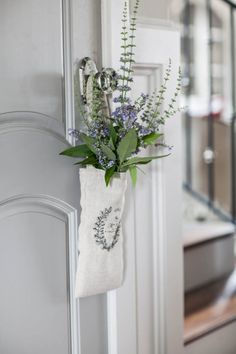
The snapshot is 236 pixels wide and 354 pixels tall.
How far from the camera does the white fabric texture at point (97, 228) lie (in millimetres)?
1639

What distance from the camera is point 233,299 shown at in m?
2.55

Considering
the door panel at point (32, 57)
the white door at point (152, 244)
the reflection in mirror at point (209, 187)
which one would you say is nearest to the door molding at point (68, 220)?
the white door at point (152, 244)

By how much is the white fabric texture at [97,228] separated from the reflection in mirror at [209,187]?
64cm

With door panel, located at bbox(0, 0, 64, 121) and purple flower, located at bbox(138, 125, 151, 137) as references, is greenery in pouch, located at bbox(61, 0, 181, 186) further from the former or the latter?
door panel, located at bbox(0, 0, 64, 121)

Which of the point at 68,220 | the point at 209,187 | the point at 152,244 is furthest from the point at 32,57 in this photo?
the point at 209,187

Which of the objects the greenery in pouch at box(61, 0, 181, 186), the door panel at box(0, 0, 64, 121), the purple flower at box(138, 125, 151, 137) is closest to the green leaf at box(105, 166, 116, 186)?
the greenery in pouch at box(61, 0, 181, 186)

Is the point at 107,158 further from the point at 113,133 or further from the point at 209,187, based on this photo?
the point at 209,187

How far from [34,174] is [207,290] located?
146 centimetres

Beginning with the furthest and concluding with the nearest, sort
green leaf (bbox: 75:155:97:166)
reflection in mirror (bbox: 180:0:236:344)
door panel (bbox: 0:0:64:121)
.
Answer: reflection in mirror (bbox: 180:0:236:344), green leaf (bbox: 75:155:97:166), door panel (bbox: 0:0:64:121)

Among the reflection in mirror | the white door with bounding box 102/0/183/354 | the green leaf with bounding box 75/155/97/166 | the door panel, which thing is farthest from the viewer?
the reflection in mirror

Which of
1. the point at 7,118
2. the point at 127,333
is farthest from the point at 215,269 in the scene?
the point at 7,118

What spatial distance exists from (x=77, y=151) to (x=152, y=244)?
540mm

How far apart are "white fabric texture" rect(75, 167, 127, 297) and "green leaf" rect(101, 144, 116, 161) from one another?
0.08 metres

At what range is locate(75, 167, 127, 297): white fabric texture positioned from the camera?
164 centimetres
